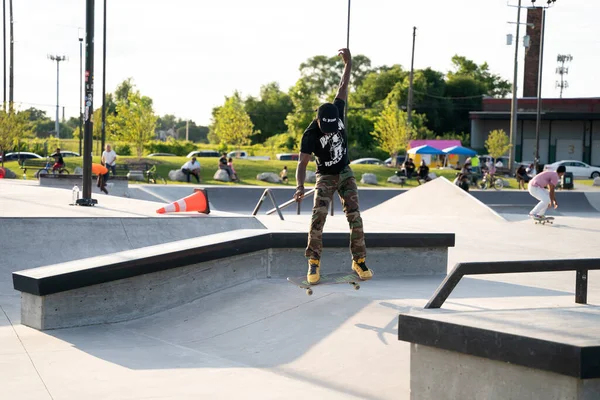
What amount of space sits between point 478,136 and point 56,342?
221 feet

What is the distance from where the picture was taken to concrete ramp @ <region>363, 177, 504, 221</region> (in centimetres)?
1933

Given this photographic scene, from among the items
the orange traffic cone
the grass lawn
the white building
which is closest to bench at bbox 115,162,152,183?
the grass lawn

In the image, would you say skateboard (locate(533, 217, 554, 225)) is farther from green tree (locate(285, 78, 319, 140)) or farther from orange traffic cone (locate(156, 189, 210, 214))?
green tree (locate(285, 78, 319, 140))

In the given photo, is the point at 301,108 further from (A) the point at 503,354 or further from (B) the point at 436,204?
(A) the point at 503,354

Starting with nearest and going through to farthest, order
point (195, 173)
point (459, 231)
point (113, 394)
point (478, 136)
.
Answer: point (113, 394)
point (459, 231)
point (195, 173)
point (478, 136)

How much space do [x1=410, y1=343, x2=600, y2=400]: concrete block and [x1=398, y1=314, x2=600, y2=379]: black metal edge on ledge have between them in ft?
0.21

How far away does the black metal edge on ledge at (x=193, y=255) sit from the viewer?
689cm

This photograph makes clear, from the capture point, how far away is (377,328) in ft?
20.6

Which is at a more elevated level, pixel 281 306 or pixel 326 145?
pixel 326 145

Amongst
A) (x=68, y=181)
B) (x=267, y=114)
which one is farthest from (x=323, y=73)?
(x=68, y=181)

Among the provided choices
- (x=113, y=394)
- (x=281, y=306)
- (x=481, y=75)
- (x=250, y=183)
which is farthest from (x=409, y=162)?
(x=481, y=75)

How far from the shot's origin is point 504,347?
4.16 meters

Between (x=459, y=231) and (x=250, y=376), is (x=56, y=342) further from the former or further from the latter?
(x=459, y=231)

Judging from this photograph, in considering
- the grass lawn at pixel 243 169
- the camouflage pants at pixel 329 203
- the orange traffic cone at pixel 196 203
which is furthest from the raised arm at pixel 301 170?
the grass lawn at pixel 243 169
